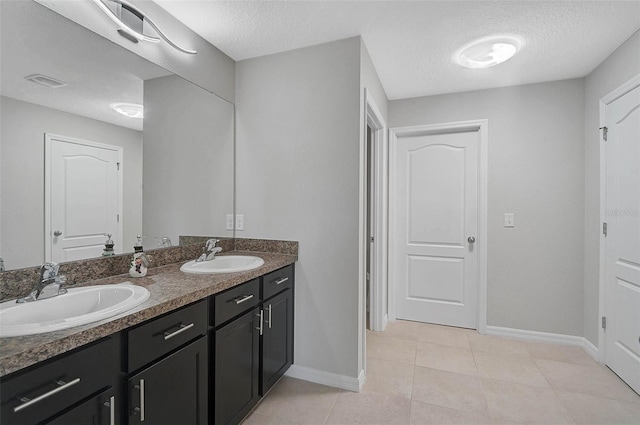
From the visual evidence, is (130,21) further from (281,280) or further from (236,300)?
(281,280)

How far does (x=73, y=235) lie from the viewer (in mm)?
1362

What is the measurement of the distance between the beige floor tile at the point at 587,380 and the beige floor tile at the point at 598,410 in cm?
7

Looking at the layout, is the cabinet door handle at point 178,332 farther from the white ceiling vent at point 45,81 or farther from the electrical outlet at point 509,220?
the electrical outlet at point 509,220

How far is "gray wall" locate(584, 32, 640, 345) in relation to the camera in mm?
2236

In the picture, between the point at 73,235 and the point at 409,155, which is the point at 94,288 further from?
the point at 409,155

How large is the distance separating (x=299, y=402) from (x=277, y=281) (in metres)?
0.77

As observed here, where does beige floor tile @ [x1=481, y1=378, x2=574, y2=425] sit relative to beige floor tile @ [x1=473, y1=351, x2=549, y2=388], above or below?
below

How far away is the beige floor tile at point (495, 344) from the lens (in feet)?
8.36

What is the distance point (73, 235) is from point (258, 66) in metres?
1.70

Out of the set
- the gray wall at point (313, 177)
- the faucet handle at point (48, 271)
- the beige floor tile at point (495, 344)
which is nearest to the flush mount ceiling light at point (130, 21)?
the gray wall at point (313, 177)

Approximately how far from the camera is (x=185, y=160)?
79.4 inches

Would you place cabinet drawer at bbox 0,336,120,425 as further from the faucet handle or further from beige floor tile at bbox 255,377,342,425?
beige floor tile at bbox 255,377,342,425

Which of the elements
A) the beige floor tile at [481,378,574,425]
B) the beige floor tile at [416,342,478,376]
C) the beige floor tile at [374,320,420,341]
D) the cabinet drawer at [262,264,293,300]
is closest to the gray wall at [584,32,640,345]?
the beige floor tile at [481,378,574,425]

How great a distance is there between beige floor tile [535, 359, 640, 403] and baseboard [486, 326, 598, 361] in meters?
0.31
